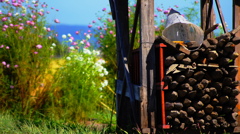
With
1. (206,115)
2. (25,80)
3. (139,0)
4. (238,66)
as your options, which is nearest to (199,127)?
(206,115)

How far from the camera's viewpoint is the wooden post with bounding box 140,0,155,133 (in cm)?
509

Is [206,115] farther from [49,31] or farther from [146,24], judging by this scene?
[49,31]

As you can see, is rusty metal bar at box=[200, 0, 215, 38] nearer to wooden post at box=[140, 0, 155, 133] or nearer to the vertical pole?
the vertical pole

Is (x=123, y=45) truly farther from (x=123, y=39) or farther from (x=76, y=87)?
(x=76, y=87)

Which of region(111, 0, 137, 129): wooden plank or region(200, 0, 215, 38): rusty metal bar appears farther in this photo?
region(200, 0, 215, 38): rusty metal bar

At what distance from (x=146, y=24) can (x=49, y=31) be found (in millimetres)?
3813

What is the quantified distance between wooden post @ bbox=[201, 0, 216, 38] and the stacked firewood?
48.5 inches

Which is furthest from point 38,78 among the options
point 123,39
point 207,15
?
point 207,15

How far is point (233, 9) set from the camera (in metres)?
5.88

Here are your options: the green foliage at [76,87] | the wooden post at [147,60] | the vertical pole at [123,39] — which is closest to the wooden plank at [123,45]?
the vertical pole at [123,39]

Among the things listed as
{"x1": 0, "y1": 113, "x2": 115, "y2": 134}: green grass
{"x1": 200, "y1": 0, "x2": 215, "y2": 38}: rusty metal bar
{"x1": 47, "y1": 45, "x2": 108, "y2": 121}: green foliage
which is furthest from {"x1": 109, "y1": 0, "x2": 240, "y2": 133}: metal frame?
{"x1": 47, "y1": 45, "x2": 108, "y2": 121}: green foliage

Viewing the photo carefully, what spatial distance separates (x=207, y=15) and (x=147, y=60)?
211 cm

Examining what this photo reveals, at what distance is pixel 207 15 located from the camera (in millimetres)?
6719

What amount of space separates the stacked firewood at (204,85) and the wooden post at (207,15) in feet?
4.05
